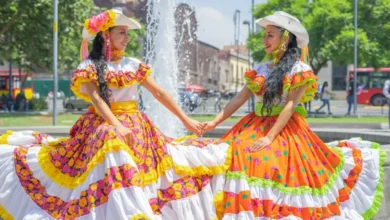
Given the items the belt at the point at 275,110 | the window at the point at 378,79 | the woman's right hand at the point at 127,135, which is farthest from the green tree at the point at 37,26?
the woman's right hand at the point at 127,135

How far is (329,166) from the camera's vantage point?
17.9 ft

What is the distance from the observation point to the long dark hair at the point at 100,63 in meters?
5.26

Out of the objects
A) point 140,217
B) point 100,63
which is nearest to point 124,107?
point 100,63

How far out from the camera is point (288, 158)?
532 cm

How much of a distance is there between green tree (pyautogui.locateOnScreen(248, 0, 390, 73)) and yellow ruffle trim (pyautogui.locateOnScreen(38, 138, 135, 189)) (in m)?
29.3

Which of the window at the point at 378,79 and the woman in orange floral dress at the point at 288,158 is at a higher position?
the window at the point at 378,79

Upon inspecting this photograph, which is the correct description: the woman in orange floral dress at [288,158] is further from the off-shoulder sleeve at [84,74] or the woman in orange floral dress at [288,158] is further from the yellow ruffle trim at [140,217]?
the off-shoulder sleeve at [84,74]

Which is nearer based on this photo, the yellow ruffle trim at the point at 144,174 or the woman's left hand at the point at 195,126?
the yellow ruffle trim at the point at 144,174

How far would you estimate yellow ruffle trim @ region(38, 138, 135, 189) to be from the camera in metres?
4.83

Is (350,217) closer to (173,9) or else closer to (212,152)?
(212,152)

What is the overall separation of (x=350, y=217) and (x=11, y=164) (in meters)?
2.70

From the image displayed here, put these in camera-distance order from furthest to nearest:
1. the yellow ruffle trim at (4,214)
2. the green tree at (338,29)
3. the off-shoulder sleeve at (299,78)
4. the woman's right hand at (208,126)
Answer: the green tree at (338,29) → the woman's right hand at (208,126) → the off-shoulder sleeve at (299,78) → the yellow ruffle trim at (4,214)

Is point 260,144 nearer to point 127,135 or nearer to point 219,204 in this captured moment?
point 219,204

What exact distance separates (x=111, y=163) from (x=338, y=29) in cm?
3131
